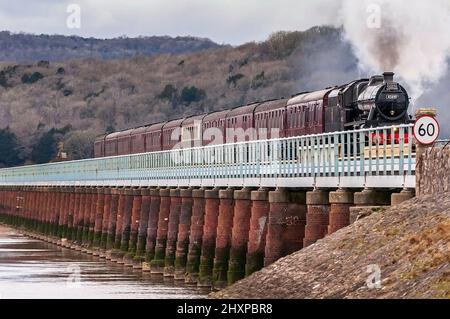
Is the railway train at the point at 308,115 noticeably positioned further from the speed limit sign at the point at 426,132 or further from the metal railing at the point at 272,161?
the speed limit sign at the point at 426,132

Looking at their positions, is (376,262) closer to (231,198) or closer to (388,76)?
(231,198)

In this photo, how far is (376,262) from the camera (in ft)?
92.0

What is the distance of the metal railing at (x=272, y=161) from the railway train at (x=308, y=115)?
1433 millimetres

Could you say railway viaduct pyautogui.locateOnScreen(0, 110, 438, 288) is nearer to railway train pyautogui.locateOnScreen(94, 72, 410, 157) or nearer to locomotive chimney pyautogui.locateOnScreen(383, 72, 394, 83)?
railway train pyautogui.locateOnScreen(94, 72, 410, 157)

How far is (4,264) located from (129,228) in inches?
241

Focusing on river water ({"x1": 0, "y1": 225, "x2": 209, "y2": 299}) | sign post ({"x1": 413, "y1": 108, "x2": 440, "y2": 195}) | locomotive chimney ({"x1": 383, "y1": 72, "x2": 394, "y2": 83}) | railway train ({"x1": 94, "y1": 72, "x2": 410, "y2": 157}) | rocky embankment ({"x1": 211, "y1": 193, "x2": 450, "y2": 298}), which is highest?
locomotive chimney ({"x1": 383, "y1": 72, "x2": 394, "y2": 83})

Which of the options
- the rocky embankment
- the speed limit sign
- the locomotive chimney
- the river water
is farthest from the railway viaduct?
the locomotive chimney

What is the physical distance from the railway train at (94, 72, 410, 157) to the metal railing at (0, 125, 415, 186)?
1.43 metres

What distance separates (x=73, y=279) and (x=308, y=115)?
10.7 metres

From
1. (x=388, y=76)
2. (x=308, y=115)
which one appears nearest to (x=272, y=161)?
(x=388, y=76)

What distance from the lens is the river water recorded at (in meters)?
47.9

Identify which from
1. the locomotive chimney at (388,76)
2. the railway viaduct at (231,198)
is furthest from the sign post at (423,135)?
the locomotive chimney at (388,76)

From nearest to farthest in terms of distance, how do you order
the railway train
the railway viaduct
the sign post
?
1. the sign post
2. the railway viaduct
3. the railway train

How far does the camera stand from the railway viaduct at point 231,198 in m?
36.3
